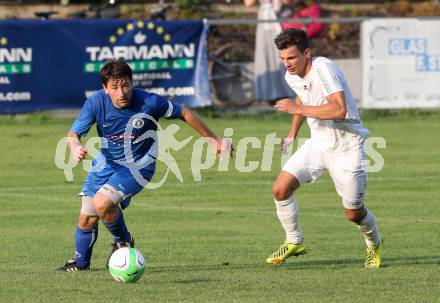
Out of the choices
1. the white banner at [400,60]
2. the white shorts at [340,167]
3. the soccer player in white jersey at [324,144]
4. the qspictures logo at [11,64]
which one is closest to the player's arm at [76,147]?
the soccer player in white jersey at [324,144]

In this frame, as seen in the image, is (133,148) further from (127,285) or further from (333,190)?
(333,190)

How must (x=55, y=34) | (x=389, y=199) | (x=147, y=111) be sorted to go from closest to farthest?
(x=147, y=111) → (x=389, y=199) → (x=55, y=34)

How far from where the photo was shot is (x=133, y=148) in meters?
10.3

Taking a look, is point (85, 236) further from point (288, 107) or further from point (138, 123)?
point (288, 107)

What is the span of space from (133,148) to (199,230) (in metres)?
2.89

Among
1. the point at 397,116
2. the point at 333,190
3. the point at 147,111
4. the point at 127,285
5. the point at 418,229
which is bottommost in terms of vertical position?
the point at 397,116

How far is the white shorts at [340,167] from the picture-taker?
34.2 ft

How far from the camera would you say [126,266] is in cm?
934

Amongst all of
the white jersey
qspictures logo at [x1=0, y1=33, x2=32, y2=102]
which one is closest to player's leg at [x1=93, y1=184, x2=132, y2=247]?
the white jersey

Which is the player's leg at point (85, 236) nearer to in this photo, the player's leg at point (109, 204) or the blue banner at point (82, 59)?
the player's leg at point (109, 204)

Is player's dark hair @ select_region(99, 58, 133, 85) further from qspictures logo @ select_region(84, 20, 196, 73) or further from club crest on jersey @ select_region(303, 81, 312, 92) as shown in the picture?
qspictures logo @ select_region(84, 20, 196, 73)

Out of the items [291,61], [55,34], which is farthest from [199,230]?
Answer: [55,34]

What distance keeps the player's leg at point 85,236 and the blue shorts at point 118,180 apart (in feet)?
0.40

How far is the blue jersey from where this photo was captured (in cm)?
1015
